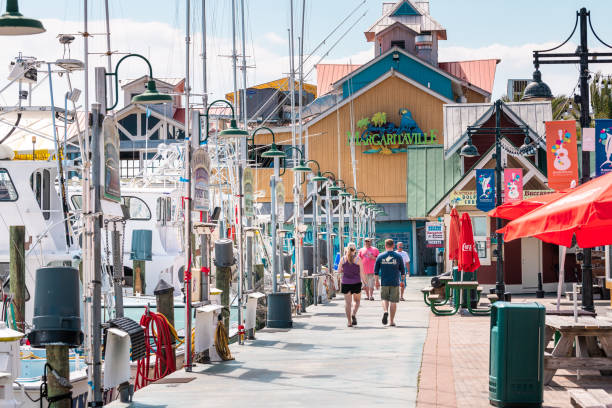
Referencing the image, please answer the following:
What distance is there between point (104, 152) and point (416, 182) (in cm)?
3734

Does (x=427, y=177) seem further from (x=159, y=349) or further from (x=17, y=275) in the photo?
(x=159, y=349)

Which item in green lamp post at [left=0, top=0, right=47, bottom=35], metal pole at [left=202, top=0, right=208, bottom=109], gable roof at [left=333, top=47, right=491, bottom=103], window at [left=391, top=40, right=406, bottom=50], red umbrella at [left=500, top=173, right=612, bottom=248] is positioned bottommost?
red umbrella at [left=500, top=173, right=612, bottom=248]

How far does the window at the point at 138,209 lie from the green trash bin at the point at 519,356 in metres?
26.8

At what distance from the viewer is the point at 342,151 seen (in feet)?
194

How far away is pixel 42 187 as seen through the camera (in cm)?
2455

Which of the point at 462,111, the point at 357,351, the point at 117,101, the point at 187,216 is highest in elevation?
the point at 462,111

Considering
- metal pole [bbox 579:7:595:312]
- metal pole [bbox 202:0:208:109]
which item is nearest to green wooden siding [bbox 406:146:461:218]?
metal pole [bbox 579:7:595:312]

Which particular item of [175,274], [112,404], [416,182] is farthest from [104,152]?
[416,182]

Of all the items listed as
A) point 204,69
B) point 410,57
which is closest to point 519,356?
point 204,69

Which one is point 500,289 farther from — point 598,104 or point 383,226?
point 383,226

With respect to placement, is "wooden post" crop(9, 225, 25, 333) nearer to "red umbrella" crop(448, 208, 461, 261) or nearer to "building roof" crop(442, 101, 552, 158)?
"red umbrella" crop(448, 208, 461, 261)

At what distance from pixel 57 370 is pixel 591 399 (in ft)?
19.0

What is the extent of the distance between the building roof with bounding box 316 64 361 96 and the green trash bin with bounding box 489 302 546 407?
57.9m

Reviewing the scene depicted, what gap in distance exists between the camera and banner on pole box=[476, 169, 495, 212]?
28.0 meters
